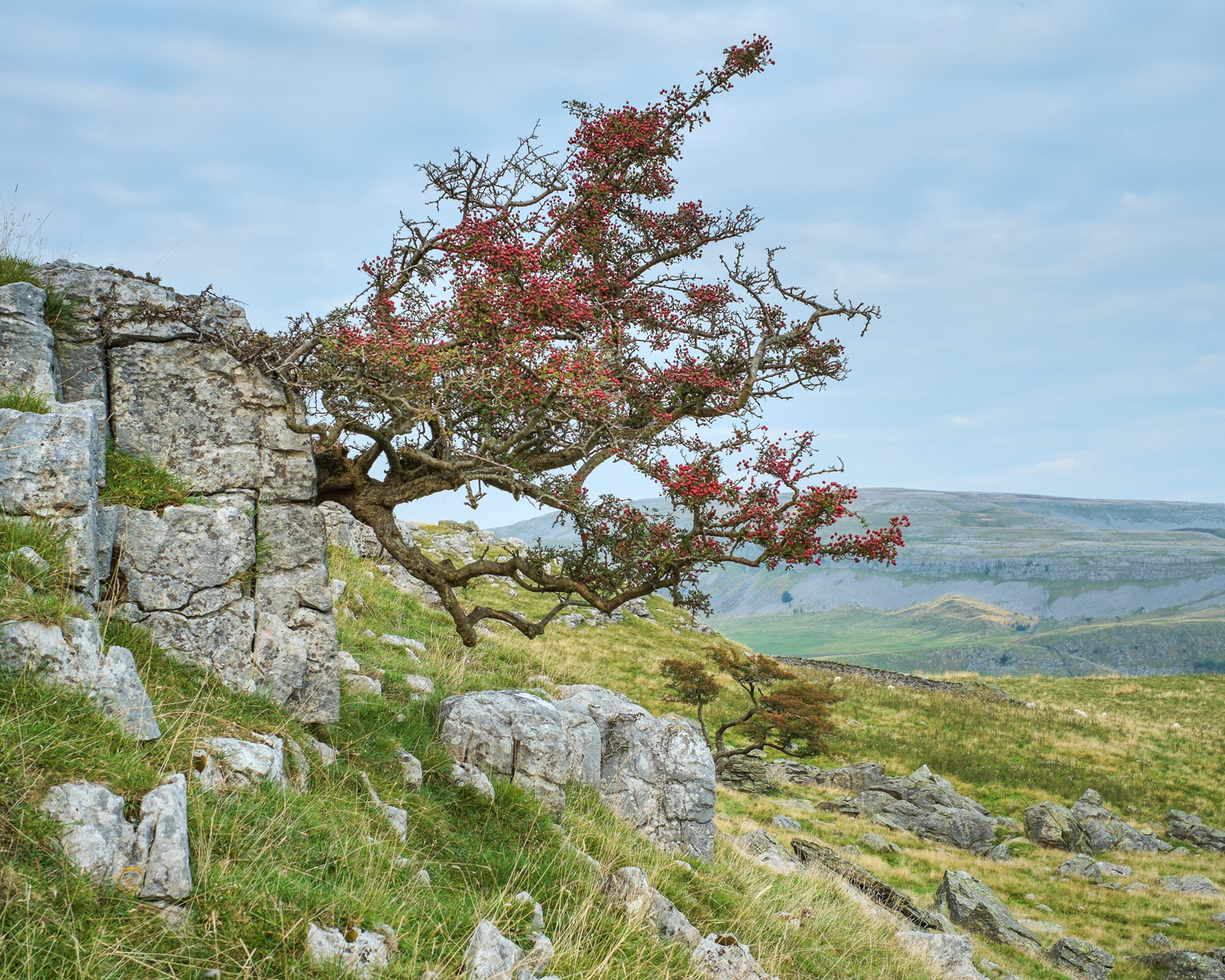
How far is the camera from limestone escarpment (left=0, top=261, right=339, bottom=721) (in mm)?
8711

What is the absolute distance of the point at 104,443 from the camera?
8.88 meters

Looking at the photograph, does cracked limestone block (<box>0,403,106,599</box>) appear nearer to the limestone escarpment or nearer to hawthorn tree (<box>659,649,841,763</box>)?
the limestone escarpment

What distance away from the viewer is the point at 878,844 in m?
26.5

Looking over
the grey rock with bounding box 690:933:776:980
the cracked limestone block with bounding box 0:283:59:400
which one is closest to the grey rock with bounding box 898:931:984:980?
the grey rock with bounding box 690:933:776:980

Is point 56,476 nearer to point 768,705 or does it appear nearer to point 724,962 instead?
point 724,962

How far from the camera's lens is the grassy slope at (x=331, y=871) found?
5059mm

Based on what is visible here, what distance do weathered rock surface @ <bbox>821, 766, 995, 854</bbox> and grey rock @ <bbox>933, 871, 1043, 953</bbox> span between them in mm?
8953

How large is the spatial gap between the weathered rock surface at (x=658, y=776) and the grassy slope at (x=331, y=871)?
839 millimetres

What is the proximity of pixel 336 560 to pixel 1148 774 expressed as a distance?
134 ft

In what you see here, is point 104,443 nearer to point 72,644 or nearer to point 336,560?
point 72,644

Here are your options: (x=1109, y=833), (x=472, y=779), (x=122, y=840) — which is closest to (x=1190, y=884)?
(x=1109, y=833)

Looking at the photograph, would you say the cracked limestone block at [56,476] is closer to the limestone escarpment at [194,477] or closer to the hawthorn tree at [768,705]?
the limestone escarpment at [194,477]

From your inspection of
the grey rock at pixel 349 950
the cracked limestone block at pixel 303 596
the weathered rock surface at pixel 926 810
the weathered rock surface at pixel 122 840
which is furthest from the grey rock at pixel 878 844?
the weathered rock surface at pixel 122 840

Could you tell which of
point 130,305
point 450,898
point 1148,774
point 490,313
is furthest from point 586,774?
point 1148,774
